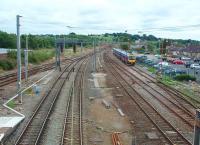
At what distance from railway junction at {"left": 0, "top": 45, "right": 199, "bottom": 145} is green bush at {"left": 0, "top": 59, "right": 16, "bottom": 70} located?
16642mm

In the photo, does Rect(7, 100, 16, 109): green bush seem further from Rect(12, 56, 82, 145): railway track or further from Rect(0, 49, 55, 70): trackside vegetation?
Rect(0, 49, 55, 70): trackside vegetation

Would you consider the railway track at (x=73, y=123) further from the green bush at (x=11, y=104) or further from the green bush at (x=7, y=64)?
the green bush at (x=7, y=64)

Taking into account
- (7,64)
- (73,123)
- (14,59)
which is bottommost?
(73,123)

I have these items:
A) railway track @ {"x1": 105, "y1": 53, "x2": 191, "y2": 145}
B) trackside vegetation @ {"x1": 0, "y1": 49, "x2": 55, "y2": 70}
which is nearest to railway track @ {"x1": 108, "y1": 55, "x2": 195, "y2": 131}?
railway track @ {"x1": 105, "y1": 53, "x2": 191, "y2": 145}

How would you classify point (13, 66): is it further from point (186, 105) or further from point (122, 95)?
point (186, 105)

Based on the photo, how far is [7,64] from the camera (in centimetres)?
5178

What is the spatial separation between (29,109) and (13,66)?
3009cm

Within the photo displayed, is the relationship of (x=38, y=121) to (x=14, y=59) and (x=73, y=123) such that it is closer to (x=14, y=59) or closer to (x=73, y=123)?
(x=73, y=123)

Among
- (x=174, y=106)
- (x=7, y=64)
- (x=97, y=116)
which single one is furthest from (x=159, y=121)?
(x=7, y=64)

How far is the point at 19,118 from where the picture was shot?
67.8ft

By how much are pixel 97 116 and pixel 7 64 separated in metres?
32.1

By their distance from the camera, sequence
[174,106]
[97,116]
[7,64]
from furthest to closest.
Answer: [7,64], [174,106], [97,116]

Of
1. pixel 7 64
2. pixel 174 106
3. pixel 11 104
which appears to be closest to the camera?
pixel 11 104

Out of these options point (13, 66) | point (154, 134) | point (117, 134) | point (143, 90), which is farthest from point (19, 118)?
point (13, 66)
